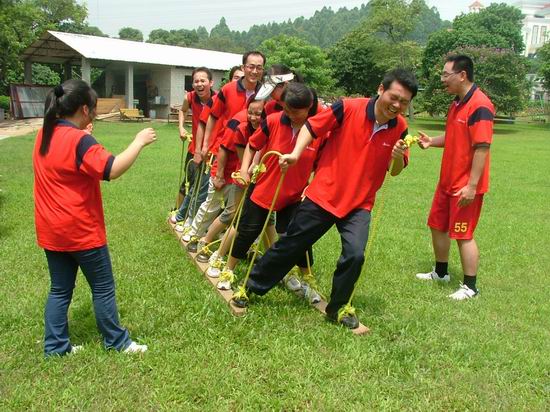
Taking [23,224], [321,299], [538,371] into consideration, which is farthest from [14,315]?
[538,371]

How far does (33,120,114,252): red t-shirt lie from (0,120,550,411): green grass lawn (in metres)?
0.86

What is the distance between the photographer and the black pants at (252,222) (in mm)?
4609

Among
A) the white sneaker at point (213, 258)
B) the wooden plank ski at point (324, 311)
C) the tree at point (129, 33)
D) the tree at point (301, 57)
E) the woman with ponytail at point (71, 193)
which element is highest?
the tree at point (129, 33)

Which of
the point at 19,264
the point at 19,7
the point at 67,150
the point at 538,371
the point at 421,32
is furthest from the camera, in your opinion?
the point at 421,32

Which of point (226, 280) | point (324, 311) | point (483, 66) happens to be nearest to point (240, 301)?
point (226, 280)

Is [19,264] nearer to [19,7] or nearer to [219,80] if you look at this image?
[219,80]

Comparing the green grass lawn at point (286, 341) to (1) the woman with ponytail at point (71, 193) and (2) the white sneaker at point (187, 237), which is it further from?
(1) the woman with ponytail at point (71, 193)

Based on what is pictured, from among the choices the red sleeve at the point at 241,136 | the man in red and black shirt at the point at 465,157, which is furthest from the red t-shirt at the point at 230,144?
the man in red and black shirt at the point at 465,157

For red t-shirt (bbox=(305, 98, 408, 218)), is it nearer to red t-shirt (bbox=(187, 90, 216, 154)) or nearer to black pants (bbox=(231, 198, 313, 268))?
black pants (bbox=(231, 198, 313, 268))

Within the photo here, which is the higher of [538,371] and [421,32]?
[421,32]

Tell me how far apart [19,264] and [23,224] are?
1.76m

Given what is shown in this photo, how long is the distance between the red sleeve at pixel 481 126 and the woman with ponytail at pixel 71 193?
2875 millimetres

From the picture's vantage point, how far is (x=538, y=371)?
3652mm

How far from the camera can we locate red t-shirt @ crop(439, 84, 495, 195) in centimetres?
473
